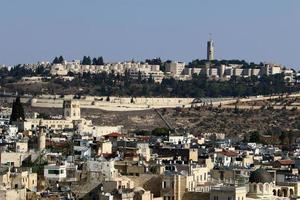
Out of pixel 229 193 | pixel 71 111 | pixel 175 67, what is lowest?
pixel 229 193

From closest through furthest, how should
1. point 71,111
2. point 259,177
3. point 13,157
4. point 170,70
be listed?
point 259,177
point 13,157
point 71,111
point 170,70

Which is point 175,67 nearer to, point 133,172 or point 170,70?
point 170,70

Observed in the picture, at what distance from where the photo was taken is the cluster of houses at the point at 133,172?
33.6m

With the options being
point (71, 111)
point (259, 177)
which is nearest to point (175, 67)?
point (71, 111)

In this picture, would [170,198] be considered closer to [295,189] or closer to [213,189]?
[213,189]

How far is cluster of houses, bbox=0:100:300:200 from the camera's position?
33625 mm

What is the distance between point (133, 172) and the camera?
3809 centimetres

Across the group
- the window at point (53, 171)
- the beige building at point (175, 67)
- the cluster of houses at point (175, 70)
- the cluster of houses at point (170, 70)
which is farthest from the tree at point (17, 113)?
the beige building at point (175, 67)

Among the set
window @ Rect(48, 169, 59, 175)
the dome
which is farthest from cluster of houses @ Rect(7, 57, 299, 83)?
the dome

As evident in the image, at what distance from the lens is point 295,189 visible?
37781 mm

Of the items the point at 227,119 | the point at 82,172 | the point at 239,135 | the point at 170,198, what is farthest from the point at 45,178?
the point at 227,119

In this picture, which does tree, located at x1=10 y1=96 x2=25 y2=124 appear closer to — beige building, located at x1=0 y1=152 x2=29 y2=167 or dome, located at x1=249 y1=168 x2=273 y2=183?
beige building, located at x1=0 y1=152 x2=29 y2=167

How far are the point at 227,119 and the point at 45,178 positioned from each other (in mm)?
64066

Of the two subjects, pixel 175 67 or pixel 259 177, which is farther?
pixel 175 67
